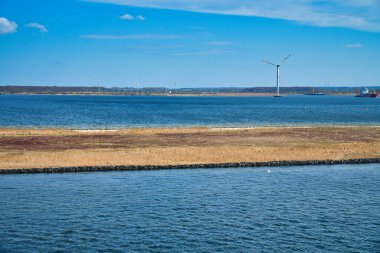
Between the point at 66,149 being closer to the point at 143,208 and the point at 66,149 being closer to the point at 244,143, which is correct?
the point at 244,143

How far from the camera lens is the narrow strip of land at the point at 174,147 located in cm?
5466

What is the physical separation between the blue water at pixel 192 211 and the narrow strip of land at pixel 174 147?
16.8 feet

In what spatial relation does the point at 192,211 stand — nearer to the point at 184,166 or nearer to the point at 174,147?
the point at 184,166

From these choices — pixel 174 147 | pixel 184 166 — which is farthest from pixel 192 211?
pixel 174 147

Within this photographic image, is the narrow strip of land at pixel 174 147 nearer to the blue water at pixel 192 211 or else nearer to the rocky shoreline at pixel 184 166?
the rocky shoreline at pixel 184 166

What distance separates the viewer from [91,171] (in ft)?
166

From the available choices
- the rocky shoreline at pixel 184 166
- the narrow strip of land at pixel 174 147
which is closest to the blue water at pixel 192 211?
the rocky shoreline at pixel 184 166

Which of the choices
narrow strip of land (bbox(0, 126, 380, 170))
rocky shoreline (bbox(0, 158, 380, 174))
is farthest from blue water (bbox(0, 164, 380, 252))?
narrow strip of land (bbox(0, 126, 380, 170))

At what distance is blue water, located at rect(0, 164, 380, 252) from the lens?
27828 mm

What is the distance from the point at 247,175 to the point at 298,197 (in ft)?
32.6

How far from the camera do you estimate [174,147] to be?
64.6 metres

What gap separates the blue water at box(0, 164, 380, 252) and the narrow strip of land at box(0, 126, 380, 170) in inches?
202

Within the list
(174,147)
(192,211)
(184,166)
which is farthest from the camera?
(174,147)

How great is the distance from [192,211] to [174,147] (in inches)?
1185
